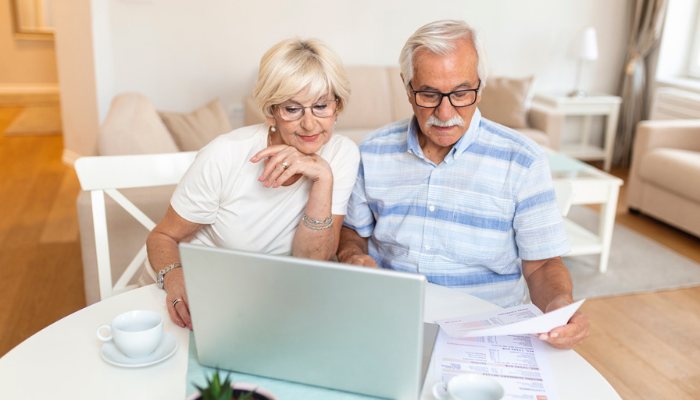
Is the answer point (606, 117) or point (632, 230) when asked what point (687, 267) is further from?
point (606, 117)

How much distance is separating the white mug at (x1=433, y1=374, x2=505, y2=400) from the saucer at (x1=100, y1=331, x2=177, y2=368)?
44 cm

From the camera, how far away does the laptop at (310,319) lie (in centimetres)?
74

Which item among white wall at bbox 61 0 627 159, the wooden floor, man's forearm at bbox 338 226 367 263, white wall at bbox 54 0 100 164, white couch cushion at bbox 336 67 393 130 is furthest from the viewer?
white couch cushion at bbox 336 67 393 130

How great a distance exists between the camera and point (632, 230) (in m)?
3.41

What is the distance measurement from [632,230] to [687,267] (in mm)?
524

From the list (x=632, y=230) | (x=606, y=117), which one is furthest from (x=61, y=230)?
(x=606, y=117)

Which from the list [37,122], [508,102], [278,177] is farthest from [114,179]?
[37,122]

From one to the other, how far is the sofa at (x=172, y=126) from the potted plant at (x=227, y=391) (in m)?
1.44

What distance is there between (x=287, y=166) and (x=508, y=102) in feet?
10.6

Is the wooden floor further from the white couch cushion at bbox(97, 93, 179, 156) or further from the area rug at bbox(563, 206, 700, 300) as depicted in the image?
the white couch cushion at bbox(97, 93, 179, 156)

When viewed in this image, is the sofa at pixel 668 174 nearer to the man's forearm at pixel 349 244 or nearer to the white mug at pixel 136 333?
the man's forearm at pixel 349 244

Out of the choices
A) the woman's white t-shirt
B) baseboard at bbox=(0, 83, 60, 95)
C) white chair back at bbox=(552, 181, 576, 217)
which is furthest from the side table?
baseboard at bbox=(0, 83, 60, 95)

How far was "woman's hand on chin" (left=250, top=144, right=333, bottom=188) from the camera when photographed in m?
1.25

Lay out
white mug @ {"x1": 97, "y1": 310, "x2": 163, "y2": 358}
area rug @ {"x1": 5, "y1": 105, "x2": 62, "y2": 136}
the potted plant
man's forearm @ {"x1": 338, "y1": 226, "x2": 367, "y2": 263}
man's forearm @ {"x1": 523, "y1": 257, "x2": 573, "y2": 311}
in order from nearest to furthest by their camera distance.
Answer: the potted plant < white mug @ {"x1": 97, "y1": 310, "x2": 163, "y2": 358} < man's forearm @ {"x1": 523, "y1": 257, "x2": 573, "y2": 311} < man's forearm @ {"x1": 338, "y1": 226, "x2": 367, "y2": 263} < area rug @ {"x1": 5, "y1": 105, "x2": 62, "y2": 136}
